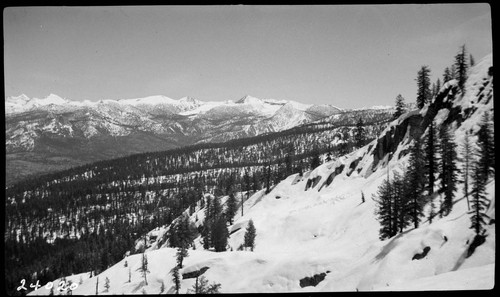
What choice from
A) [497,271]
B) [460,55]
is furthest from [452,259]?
[460,55]

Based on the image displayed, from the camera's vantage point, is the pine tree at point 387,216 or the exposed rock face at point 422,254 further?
the pine tree at point 387,216

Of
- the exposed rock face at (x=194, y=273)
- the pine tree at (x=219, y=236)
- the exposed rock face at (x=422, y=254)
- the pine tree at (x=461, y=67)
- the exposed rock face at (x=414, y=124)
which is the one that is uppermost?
the pine tree at (x=461, y=67)

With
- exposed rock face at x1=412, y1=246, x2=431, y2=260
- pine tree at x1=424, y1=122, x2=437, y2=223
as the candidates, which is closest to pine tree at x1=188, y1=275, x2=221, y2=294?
exposed rock face at x1=412, y1=246, x2=431, y2=260

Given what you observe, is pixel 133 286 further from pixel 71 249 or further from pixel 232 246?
pixel 71 249

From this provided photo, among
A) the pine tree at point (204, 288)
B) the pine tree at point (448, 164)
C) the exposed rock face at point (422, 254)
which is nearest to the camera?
the exposed rock face at point (422, 254)

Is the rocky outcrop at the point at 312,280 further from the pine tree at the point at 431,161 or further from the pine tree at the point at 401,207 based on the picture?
the pine tree at the point at 431,161

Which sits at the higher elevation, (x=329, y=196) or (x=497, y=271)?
(x=497, y=271)

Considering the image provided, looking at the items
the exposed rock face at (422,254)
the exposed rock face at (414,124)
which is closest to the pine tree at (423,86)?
the exposed rock face at (414,124)
